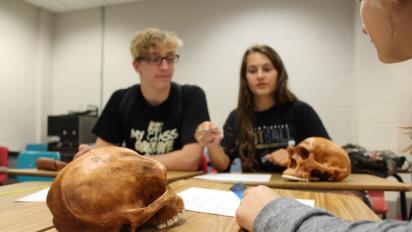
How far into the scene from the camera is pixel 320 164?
5.77 ft

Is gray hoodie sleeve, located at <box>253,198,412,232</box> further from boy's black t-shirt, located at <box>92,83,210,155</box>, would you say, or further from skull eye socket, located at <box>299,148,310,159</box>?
boy's black t-shirt, located at <box>92,83,210,155</box>

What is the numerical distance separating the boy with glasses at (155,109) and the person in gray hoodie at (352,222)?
4.87 feet

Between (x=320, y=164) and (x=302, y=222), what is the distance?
115 cm

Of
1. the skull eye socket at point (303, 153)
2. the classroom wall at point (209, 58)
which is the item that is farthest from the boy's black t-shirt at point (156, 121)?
the classroom wall at point (209, 58)

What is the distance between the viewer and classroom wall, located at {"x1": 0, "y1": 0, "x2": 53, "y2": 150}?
5.80m

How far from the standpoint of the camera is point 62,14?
22.2ft

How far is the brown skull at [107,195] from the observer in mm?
706

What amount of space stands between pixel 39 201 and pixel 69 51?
241 inches

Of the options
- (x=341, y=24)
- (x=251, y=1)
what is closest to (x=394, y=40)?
(x=341, y=24)

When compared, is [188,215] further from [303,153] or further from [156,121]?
[156,121]

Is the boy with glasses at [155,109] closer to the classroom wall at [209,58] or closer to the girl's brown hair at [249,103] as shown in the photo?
the girl's brown hair at [249,103]

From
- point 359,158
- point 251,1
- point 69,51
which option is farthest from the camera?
point 69,51

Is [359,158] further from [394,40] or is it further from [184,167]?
[394,40]

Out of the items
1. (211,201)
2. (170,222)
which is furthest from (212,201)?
(170,222)
